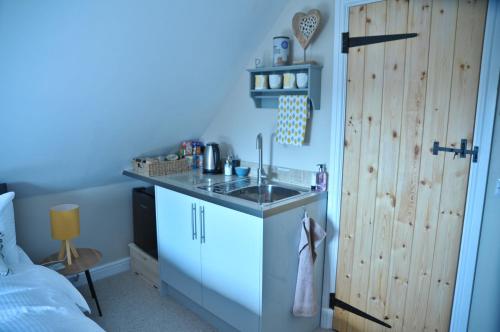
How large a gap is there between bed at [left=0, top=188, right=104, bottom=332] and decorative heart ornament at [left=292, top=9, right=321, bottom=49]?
74.4 inches

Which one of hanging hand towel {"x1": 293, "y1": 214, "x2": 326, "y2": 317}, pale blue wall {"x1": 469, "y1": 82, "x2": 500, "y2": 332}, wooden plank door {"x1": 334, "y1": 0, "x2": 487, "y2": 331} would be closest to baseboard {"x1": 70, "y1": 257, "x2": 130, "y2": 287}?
hanging hand towel {"x1": 293, "y1": 214, "x2": 326, "y2": 317}

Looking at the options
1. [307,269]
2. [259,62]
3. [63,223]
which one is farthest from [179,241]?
[259,62]

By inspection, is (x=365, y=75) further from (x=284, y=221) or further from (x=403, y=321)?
(x=403, y=321)

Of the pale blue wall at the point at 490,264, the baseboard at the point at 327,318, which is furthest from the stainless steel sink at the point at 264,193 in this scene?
the pale blue wall at the point at 490,264

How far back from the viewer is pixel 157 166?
2.68m

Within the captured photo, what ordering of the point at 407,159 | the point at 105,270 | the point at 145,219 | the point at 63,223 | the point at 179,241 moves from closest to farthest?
the point at 407,159 < the point at 63,223 < the point at 179,241 < the point at 145,219 < the point at 105,270

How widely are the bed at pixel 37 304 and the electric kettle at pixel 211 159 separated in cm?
130

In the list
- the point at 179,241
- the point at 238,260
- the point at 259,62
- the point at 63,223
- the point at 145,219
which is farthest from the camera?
the point at 145,219

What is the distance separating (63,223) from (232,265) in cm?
118

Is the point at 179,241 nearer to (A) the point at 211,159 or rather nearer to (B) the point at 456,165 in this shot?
(A) the point at 211,159

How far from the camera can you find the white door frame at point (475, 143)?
5.08 ft

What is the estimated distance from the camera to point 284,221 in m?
1.91

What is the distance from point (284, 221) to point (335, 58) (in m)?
1.01

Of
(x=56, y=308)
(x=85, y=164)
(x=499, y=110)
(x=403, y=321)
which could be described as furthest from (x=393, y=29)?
(x=85, y=164)
